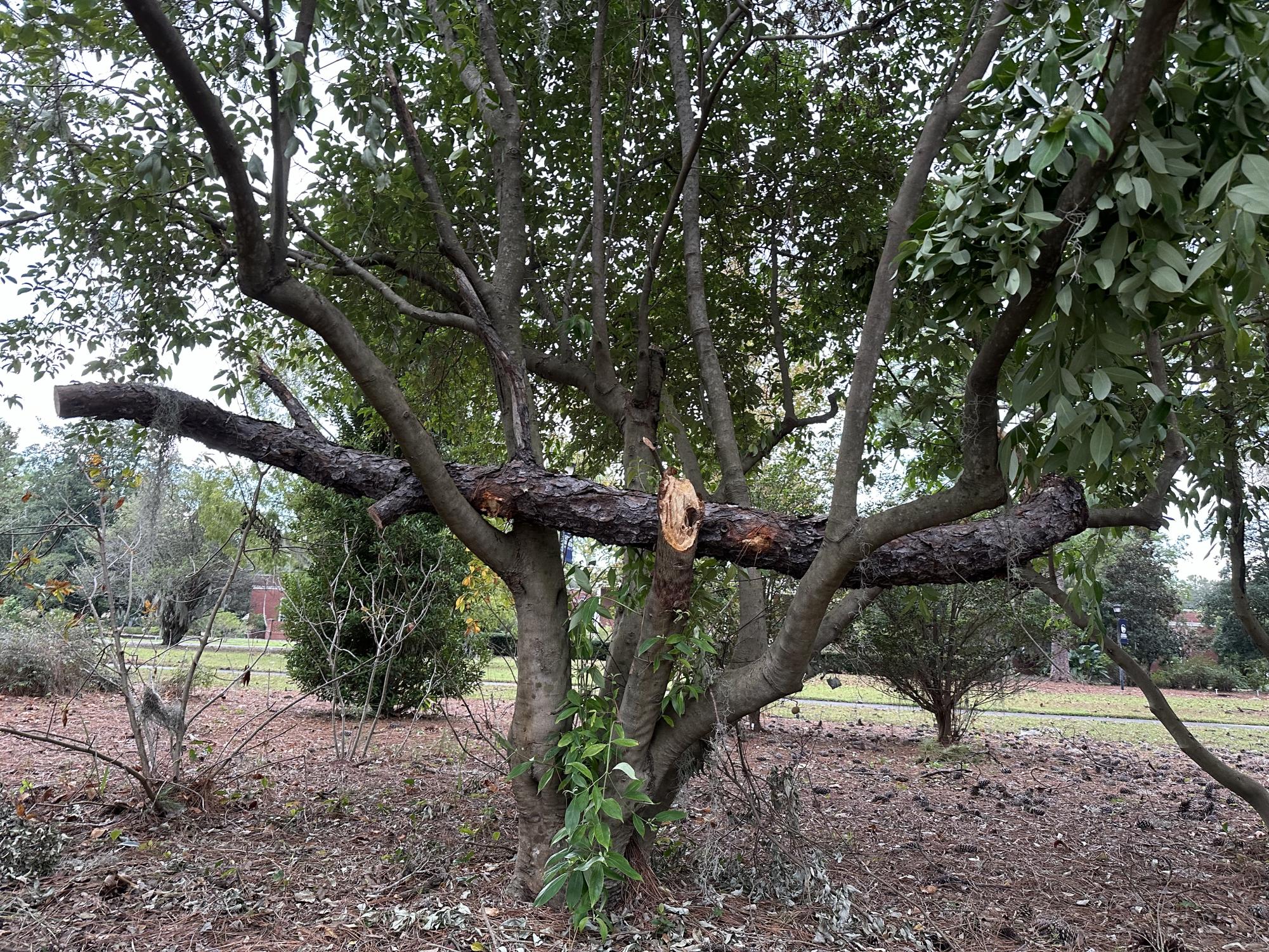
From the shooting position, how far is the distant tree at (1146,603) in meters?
22.6

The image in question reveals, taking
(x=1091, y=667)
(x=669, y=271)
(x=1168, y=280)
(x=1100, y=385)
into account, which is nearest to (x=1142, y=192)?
(x=1168, y=280)

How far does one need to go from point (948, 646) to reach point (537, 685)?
6.45 meters

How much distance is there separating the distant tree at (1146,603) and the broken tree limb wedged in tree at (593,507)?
22.3m

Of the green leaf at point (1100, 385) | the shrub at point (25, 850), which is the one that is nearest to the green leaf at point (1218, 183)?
the green leaf at point (1100, 385)

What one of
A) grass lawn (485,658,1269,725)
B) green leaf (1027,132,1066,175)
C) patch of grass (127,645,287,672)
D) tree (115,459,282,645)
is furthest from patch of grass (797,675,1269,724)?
green leaf (1027,132,1066,175)

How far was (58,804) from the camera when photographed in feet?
15.5

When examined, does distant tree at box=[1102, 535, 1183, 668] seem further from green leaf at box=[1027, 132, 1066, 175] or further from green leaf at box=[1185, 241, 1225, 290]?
green leaf at box=[1027, 132, 1066, 175]

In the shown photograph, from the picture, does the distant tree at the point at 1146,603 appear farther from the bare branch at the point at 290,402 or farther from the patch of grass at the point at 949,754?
the bare branch at the point at 290,402

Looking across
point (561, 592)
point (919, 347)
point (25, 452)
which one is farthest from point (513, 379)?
point (25, 452)

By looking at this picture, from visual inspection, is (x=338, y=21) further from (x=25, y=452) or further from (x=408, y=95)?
(x=25, y=452)

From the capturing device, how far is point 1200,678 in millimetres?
21156

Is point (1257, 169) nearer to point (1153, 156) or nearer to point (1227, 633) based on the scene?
point (1153, 156)

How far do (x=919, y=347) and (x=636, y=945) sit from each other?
2.69m

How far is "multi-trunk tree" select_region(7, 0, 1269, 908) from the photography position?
224cm
